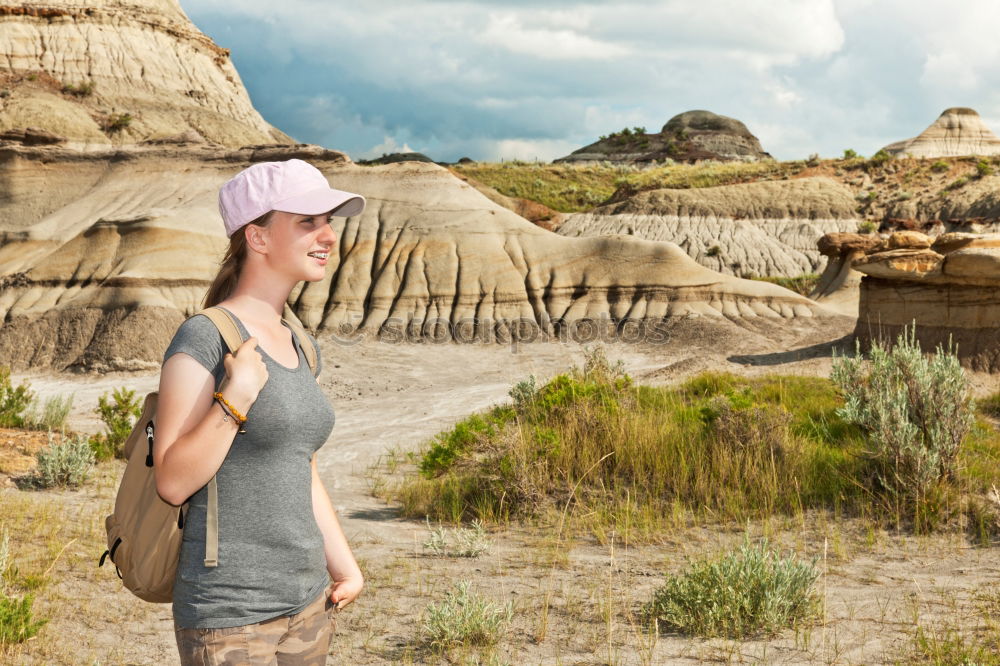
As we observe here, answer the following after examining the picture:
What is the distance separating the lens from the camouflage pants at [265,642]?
2033 mm

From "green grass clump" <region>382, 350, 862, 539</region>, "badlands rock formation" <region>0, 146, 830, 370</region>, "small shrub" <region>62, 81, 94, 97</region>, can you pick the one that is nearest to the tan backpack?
"green grass clump" <region>382, 350, 862, 539</region>

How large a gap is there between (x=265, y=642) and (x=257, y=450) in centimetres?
46

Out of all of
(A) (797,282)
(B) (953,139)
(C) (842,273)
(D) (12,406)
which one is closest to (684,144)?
(B) (953,139)

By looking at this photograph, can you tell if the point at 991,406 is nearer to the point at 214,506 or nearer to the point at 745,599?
the point at 745,599

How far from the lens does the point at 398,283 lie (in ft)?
80.9

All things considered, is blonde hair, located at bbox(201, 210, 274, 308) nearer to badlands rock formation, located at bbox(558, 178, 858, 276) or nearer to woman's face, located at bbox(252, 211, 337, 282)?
woman's face, located at bbox(252, 211, 337, 282)

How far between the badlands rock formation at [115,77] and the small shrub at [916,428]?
143ft

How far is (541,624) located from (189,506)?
302 centimetres

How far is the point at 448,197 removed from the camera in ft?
89.1

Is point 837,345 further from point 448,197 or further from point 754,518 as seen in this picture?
point 448,197

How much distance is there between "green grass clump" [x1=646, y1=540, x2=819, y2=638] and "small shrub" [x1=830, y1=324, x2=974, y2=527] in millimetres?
2403

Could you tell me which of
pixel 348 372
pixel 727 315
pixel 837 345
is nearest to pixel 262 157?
pixel 348 372

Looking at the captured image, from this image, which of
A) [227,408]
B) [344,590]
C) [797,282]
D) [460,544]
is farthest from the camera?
[797,282]

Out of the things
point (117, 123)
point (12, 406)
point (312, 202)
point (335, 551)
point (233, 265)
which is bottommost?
point (12, 406)
